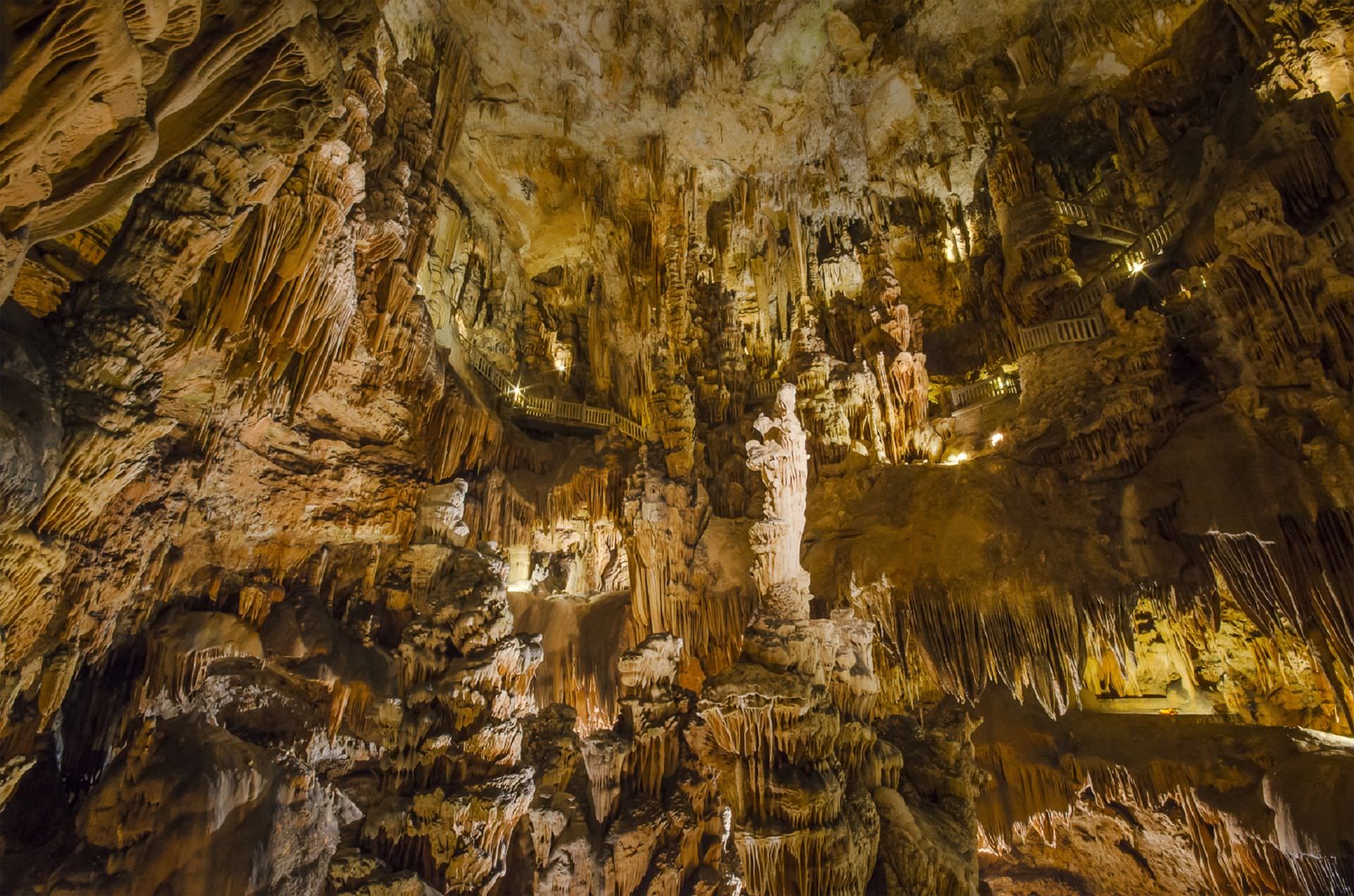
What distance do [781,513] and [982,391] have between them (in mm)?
8221

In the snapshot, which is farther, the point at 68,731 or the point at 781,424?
the point at 781,424

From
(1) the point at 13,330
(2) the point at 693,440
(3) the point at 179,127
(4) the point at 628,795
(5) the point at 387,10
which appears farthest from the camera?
(2) the point at 693,440

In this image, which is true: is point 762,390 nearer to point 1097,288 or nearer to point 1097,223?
point 1097,288

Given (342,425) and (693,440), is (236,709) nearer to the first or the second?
(342,425)

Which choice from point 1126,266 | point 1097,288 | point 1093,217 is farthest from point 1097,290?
point 1093,217

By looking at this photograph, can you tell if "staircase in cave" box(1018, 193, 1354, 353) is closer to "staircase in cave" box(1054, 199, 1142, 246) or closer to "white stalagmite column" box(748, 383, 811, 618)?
"staircase in cave" box(1054, 199, 1142, 246)

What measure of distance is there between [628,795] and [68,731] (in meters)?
5.06

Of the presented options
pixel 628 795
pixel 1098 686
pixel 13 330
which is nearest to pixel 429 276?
pixel 13 330

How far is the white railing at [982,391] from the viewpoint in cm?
1143

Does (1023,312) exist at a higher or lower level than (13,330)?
higher

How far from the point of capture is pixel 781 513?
5734 millimetres

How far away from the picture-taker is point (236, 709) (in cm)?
678

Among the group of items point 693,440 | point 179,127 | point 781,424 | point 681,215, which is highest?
point 681,215

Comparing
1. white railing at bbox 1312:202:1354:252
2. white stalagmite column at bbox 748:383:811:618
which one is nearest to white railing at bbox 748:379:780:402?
white stalagmite column at bbox 748:383:811:618
